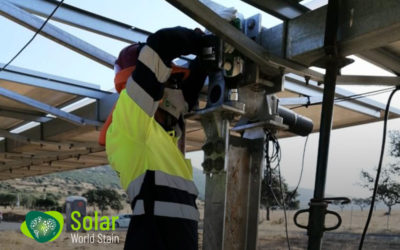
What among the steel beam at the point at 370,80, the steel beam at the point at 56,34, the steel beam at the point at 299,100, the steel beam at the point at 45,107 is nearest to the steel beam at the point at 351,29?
the steel beam at the point at 370,80

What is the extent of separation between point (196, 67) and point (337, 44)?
686mm

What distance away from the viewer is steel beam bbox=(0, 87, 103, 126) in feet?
14.0

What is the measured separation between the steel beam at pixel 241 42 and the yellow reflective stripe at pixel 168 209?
2.28 feet

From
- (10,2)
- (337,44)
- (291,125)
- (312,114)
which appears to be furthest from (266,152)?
(312,114)

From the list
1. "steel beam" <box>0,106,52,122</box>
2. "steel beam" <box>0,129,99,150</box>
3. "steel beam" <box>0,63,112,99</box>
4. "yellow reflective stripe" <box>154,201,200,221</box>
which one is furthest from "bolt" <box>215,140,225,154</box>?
"steel beam" <box>0,129,99,150</box>

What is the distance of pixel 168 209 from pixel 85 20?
2.01 m

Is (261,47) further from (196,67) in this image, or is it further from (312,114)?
(312,114)

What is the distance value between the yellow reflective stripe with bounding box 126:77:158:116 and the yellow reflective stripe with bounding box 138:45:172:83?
0.08 m

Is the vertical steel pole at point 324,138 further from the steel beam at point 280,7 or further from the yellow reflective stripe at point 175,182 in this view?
the yellow reflective stripe at point 175,182

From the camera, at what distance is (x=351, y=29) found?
1669mm

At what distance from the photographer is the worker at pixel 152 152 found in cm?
174

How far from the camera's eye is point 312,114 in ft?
17.4

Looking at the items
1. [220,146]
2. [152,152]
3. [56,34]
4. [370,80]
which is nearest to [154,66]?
[152,152]

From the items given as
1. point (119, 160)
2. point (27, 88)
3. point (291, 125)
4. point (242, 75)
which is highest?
point (27, 88)
